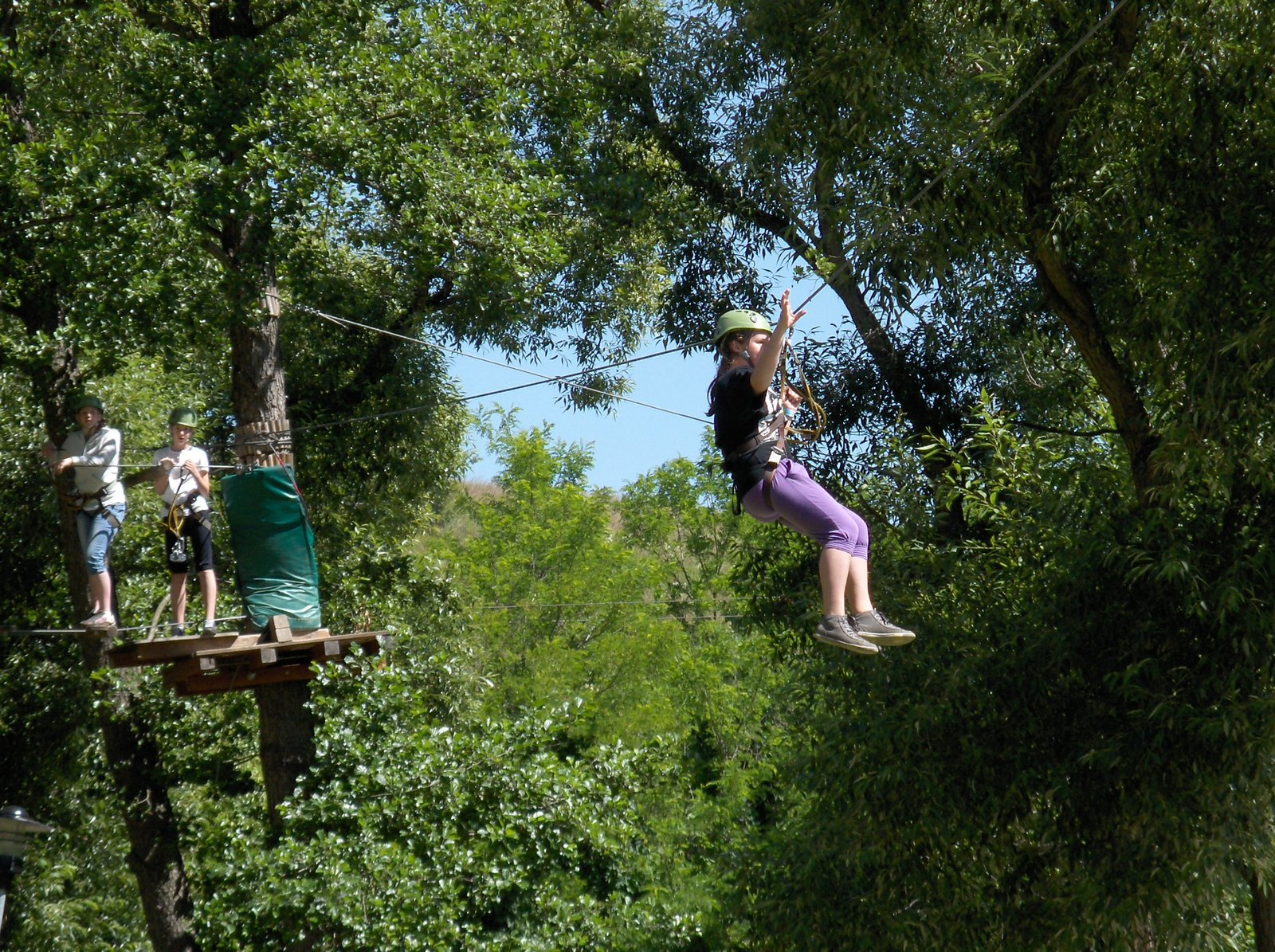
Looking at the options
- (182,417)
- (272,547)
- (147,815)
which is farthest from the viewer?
(147,815)

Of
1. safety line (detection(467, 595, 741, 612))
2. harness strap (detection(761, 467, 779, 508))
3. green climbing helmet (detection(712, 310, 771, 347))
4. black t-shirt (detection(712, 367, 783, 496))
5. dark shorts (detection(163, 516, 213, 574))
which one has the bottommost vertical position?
harness strap (detection(761, 467, 779, 508))

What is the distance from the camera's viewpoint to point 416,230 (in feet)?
32.3

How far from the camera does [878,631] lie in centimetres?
518

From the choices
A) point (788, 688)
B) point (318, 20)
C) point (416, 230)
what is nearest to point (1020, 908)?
point (788, 688)

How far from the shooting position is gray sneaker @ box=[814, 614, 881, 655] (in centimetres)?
510

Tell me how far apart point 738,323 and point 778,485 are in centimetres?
64

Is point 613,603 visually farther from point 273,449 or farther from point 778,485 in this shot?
point 778,485

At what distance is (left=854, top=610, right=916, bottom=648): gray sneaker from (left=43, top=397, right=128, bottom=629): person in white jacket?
18.1 ft

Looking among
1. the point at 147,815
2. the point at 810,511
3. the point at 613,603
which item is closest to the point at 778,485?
the point at 810,511

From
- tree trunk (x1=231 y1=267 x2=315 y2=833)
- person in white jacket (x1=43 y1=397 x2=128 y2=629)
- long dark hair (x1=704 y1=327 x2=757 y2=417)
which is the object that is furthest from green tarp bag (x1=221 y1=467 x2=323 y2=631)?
long dark hair (x1=704 y1=327 x2=757 y2=417)

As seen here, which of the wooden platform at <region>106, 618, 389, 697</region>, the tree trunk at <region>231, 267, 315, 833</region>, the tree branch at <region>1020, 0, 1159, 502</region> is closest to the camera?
the tree branch at <region>1020, 0, 1159, 502</region>

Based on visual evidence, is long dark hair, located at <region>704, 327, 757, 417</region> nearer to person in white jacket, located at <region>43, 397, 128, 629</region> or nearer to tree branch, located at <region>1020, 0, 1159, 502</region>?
tree branch, located at <region>1020, 0, 1159, 502</region>

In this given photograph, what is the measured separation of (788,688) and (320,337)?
5406 millimetres

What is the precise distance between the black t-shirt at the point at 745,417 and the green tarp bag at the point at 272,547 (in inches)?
190
